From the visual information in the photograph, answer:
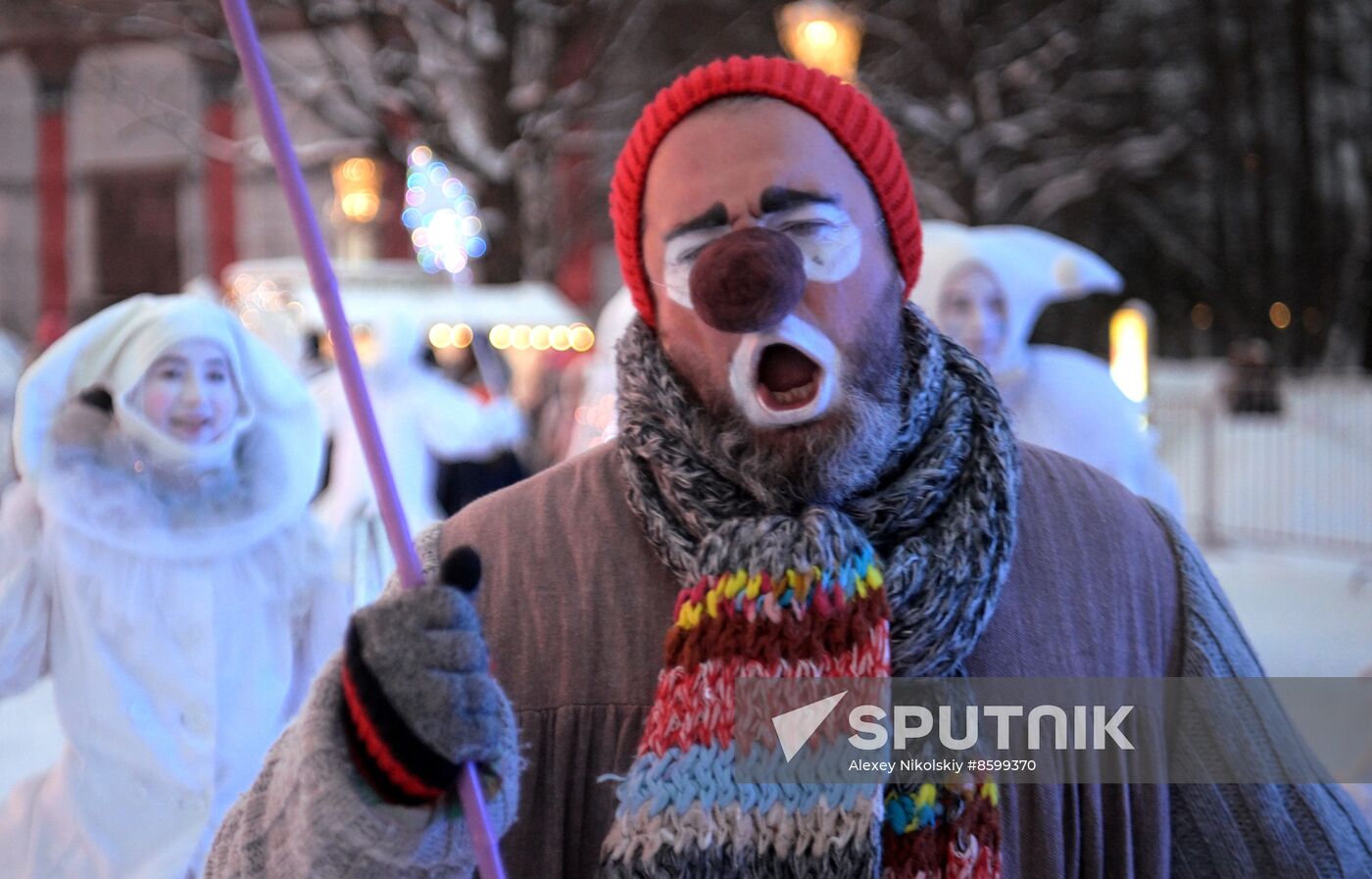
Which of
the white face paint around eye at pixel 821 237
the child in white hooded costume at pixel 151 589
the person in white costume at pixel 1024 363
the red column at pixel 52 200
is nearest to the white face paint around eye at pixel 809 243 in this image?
the white face paint around eye at pixel 821 237

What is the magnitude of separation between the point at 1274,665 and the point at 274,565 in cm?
500

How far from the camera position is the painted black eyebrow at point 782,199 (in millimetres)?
1673

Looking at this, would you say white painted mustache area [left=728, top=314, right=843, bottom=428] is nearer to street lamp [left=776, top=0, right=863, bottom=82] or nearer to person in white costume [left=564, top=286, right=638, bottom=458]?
person in white costume [left=564, top=286, right=638, bottom=458]

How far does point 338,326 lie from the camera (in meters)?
1.32

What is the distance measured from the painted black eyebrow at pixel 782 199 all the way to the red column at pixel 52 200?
25165 millimetres

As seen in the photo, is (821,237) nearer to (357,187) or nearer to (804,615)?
(804,615)

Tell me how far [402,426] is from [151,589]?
4.23 m

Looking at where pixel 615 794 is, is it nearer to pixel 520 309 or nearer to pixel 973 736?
pixel 973 736

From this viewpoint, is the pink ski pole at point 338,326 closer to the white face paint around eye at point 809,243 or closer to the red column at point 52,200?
the white face paint around eye at point 809,243

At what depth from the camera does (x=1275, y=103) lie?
18109 mm

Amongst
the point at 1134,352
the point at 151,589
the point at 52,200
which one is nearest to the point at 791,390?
the point at 151,589

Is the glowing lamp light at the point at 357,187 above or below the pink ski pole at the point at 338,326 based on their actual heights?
above

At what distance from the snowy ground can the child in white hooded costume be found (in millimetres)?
2655

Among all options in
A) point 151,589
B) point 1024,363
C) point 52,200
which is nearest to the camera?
point 151,589
